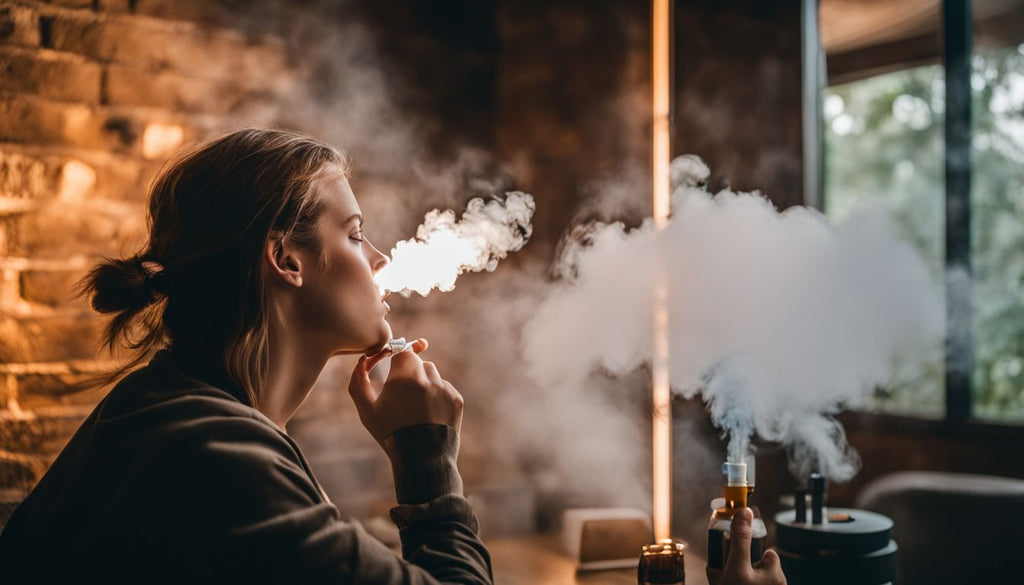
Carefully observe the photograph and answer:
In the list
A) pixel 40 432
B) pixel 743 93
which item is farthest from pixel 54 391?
pixel 743 93

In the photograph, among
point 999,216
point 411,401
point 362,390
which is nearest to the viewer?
point 411,401

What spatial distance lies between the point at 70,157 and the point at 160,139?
0.21m

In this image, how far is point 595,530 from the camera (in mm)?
1880

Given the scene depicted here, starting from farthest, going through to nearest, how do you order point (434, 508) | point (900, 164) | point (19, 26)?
point (900, 164) < point (19, 26) < point (434, 508)

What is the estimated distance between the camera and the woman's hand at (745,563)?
3.88 feet

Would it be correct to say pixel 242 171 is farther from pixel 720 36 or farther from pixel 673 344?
pixel 720 36

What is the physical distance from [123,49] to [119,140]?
0.72ft

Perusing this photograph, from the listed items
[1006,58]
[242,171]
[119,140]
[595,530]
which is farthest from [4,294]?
[1006,58]

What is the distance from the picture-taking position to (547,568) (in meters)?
1.89

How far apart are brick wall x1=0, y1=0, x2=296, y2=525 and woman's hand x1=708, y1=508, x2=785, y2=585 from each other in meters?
1.48

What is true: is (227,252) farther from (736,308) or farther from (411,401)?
(736,308)

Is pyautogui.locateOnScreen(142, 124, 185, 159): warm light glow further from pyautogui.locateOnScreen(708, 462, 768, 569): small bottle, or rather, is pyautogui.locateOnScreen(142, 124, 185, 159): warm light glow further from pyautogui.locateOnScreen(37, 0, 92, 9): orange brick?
pyautogui.locateOnScreen(708, 462, 768, 569): small bottle

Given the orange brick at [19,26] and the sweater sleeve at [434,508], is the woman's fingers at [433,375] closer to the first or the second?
the sweater sleeve at [434,508]

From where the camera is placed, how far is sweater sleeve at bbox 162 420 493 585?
0.87 metres
